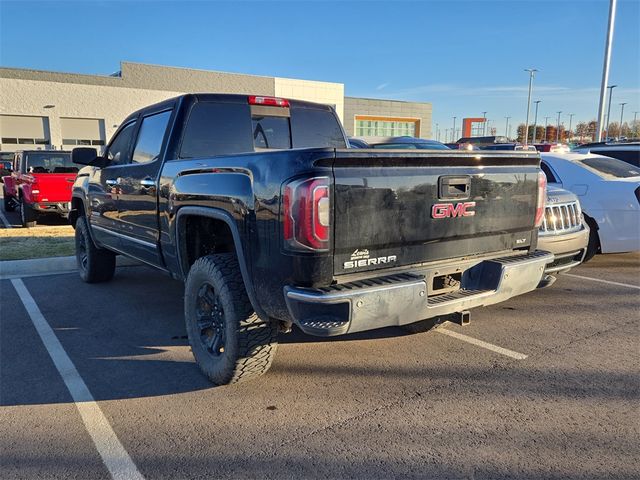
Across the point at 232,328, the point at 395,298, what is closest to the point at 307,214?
the point at 395,298

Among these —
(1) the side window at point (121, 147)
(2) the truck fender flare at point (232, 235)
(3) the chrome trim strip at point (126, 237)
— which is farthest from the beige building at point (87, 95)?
(2) the truck fender flare at point (232, 235)

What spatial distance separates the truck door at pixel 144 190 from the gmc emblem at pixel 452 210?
2421 mm

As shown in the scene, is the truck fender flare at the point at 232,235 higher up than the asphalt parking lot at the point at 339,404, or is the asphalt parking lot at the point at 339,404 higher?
the truck fender flare at the point at 232,235

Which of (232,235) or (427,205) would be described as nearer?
(427,205)

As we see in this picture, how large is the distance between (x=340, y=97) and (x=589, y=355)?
48.8 metres

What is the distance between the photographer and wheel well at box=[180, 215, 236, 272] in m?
3.98

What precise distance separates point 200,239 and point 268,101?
1.54 metres

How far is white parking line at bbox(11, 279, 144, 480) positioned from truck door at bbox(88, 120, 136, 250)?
113 cm

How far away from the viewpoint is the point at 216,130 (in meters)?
4.49

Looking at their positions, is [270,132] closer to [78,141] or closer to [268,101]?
[268,101]

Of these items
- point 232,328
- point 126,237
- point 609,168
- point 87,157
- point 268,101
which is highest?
point 268,101

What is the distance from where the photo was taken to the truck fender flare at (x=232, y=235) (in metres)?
3.17

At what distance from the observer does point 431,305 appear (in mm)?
3115

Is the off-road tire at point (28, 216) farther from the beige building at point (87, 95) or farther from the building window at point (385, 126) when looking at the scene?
the building window at point (385, 126)
